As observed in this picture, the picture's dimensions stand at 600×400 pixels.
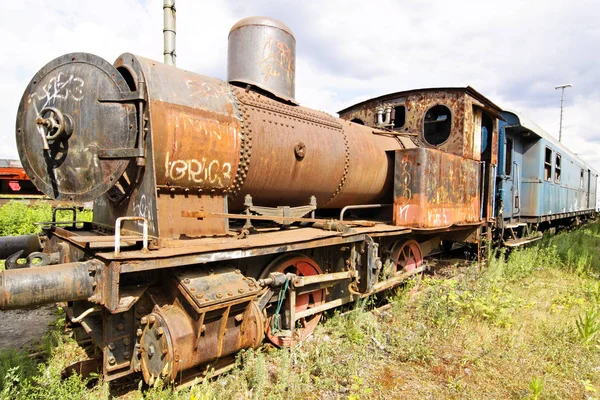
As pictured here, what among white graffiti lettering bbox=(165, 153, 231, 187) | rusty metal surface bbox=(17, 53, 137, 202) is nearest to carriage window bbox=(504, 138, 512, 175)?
white graffiti lettering bbox=(165, 153, 231, 187)

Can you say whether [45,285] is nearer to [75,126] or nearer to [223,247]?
[223,247]

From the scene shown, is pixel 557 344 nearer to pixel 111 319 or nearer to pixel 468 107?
pixel 468 107

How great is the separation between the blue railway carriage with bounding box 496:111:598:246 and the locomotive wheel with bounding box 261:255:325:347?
19.5 feet

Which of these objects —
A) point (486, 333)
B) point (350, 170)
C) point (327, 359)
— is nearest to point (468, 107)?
point (350, 170)

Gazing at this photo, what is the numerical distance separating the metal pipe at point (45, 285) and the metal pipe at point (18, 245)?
1.40 meters

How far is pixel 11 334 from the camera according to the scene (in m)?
4.48

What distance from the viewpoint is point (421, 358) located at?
3.72 m

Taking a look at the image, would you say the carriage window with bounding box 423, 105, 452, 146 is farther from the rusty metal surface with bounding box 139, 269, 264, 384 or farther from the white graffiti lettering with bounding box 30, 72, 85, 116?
the white graffiti lettering with bounding box 30, 72, 85, 116

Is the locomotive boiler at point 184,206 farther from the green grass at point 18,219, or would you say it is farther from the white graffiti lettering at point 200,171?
the green grass at point 18,219

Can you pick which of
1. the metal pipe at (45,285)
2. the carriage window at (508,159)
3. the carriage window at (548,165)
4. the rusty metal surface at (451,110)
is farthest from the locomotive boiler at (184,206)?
the carriage window at (548,165)

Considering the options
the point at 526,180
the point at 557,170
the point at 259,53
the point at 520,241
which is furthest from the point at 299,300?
the point at 557,170

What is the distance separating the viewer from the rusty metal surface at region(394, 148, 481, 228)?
520 centimetres

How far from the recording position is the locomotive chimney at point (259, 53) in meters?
4.49

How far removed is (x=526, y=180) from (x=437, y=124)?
16.5ft
